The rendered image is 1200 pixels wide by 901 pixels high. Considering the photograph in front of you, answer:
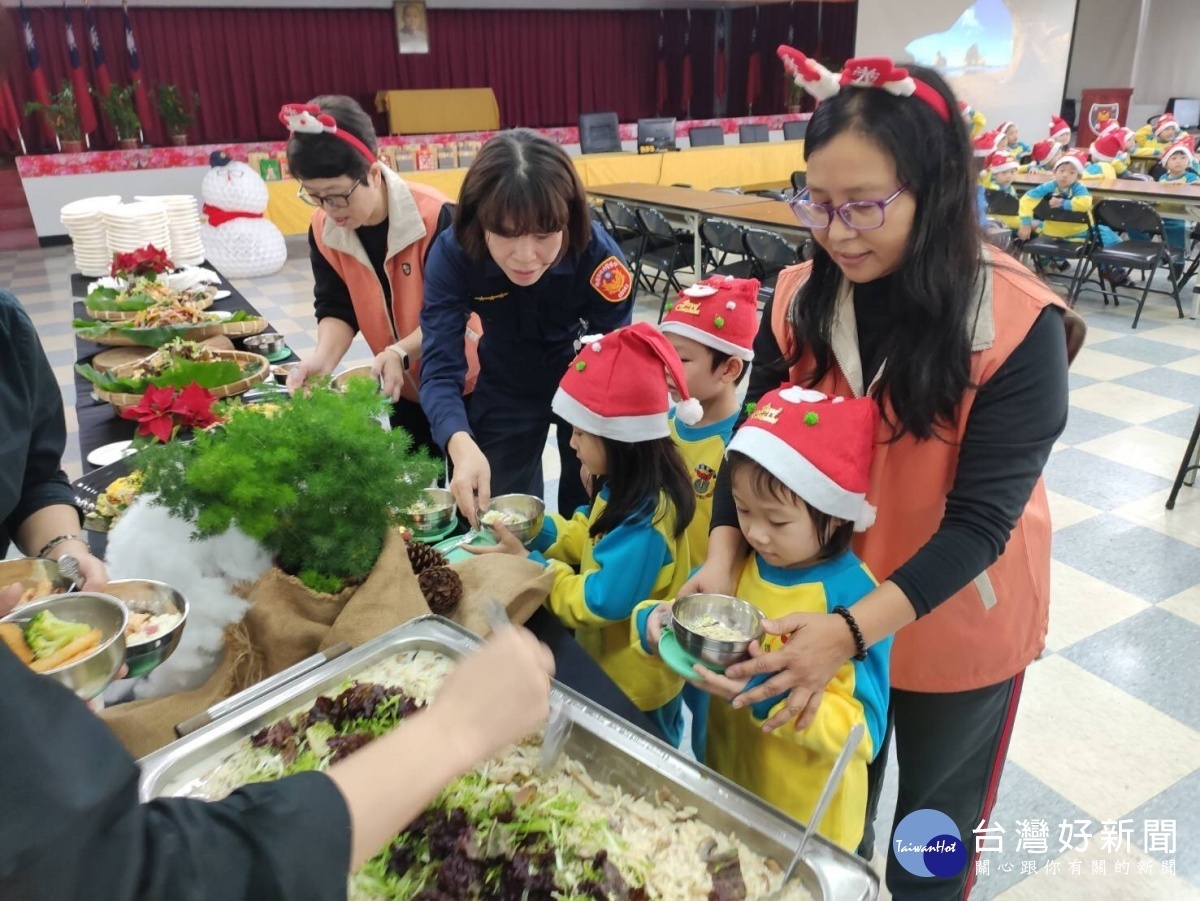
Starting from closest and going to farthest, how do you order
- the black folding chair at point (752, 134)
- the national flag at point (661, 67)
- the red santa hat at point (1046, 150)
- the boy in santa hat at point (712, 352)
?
the boy in santa hat at point (712, 352), the red santa hat at point (1046, 150), the black folding chair at point (752, 134), the national flag at point (661, 67)

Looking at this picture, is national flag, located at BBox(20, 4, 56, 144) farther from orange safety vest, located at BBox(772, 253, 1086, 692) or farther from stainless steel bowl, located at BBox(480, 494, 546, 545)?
orange safety vest, located at BBox(772, 253, 1086, 692)

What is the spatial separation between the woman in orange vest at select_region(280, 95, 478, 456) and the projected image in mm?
10110

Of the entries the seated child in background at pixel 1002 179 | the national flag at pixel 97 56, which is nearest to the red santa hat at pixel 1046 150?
the seated child in background at pixel 1002 179

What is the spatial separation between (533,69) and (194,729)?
13.4 meters

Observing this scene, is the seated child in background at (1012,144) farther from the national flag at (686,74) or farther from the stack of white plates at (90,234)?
the stack of white plates at (90,234)

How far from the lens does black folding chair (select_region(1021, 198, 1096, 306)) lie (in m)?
5.47

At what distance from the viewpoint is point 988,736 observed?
121cm

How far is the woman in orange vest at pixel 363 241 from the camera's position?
1.86 meters

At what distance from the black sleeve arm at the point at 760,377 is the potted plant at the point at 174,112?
10.9m

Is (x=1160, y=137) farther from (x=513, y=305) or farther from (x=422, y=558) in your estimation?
(x=422, y=558)

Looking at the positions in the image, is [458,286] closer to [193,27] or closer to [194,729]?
[194,729]

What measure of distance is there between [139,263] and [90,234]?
3.06ft

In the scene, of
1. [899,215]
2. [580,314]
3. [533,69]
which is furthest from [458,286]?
[533,69]

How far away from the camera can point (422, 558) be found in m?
1.24
